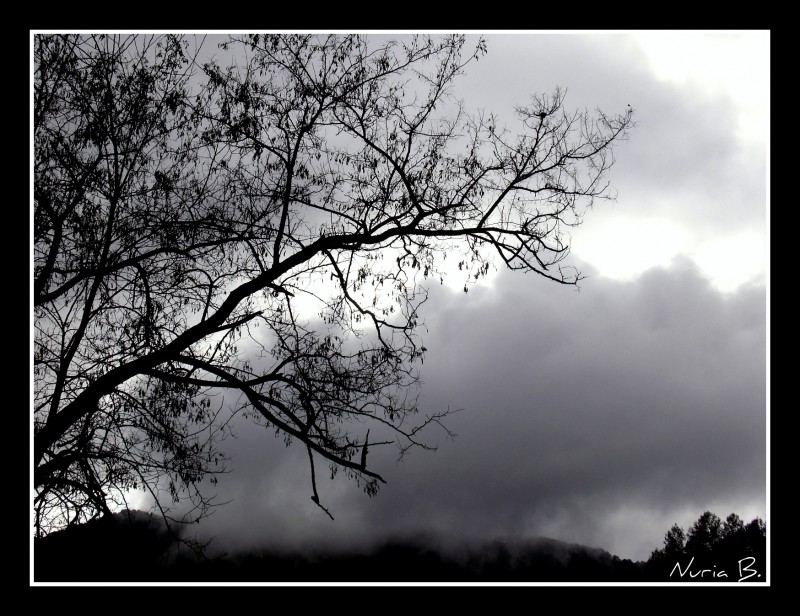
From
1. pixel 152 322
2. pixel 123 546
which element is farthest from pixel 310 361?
pixel 123 546

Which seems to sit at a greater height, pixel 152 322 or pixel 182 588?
pixel 152 322

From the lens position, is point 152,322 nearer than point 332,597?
No

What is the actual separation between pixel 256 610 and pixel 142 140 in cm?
559

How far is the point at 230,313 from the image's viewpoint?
681cm

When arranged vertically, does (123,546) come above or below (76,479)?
below

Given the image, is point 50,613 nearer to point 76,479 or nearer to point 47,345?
point 76,479

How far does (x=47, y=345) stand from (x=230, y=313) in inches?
81.3
